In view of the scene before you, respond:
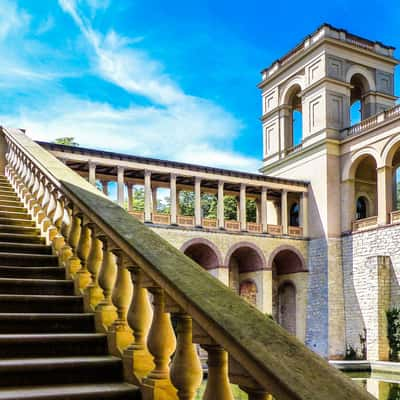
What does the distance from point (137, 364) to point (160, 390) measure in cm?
42

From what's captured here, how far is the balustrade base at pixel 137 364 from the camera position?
10.8 feet

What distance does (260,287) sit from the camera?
29234 mm

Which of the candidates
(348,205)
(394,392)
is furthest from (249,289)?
(394,392)

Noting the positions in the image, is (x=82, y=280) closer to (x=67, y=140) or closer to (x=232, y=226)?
(x=232, y=226)

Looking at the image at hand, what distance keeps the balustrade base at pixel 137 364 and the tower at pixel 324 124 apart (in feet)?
86.7

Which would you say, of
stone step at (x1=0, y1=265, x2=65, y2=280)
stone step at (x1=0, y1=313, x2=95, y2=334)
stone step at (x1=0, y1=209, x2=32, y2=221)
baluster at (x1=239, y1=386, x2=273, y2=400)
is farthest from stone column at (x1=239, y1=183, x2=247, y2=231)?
baluster at (x1=239, y1=386, x2=273, y2=400)

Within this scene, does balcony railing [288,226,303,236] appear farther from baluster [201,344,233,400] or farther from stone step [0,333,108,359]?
baluster [201,344,233,400]

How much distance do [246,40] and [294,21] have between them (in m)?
5.05

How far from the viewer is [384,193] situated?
27.6 meters

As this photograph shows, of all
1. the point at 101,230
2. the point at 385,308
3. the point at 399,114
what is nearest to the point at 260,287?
the point at 385,308

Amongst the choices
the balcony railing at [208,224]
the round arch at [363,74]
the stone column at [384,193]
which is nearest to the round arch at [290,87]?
the round arch at [363,74]

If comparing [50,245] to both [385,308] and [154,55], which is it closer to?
[385,308]

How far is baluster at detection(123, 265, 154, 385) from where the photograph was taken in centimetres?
328

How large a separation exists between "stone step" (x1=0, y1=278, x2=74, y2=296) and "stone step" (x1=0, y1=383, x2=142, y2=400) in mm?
1548
